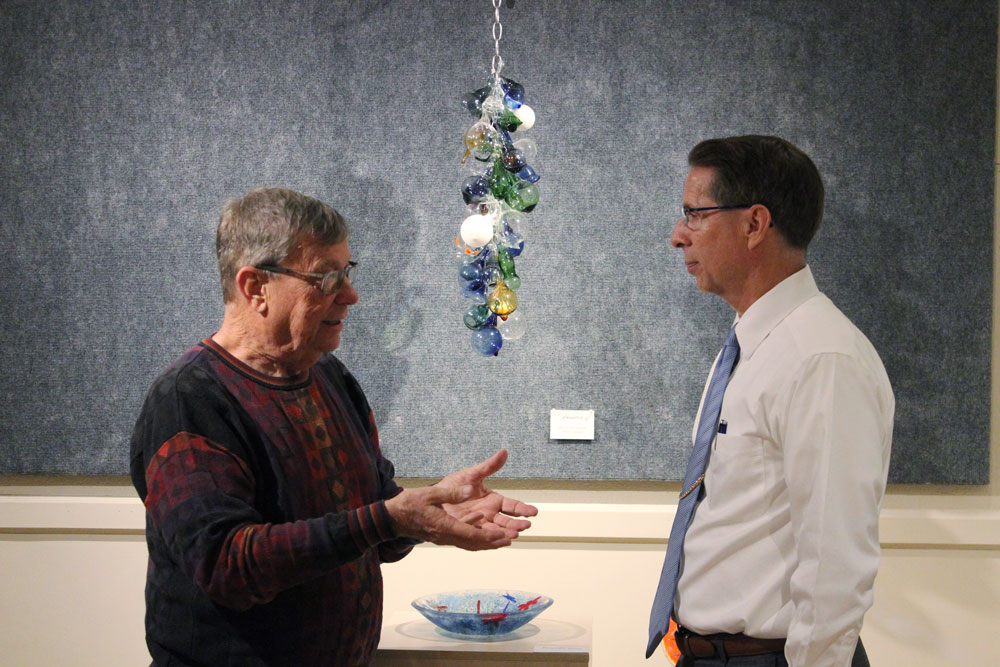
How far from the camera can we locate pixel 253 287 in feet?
5.41

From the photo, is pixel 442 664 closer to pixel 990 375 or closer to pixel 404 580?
pixel 404 580

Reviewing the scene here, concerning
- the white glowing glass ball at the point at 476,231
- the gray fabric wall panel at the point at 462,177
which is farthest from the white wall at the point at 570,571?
the white glowing glass ball at the point at 476,231

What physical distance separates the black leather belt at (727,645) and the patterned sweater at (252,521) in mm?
566

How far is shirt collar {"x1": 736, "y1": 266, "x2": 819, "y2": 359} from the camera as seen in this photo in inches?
68.6

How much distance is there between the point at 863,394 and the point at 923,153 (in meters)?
1.46

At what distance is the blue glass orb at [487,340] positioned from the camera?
8.11 ft

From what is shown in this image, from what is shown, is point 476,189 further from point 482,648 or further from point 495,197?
point 482,648

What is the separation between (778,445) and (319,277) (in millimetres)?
844

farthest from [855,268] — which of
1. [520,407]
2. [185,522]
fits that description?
[185,522]

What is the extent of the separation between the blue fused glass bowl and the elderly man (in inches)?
14.2

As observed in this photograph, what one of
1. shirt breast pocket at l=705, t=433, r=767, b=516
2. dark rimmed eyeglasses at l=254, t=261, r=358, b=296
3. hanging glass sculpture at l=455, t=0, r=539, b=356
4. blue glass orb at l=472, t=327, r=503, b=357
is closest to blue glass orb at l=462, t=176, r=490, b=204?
hanging glass sculpture at l=455, t=0, r=539, b=356

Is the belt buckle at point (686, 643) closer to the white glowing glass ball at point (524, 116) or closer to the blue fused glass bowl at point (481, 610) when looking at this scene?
the blue fused glass bowl at point (481, 610)

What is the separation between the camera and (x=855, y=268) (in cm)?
272

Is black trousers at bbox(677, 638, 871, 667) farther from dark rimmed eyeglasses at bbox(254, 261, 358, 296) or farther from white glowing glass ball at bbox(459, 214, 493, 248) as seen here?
white glowing glass ball at bbox(459, 214, 493, 248)
